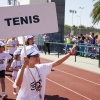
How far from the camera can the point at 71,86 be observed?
321 inches

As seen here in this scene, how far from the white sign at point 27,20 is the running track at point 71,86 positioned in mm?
3769

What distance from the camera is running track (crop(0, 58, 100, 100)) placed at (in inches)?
275

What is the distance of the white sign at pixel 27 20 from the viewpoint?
321cm

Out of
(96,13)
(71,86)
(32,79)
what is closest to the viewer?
(32,79)

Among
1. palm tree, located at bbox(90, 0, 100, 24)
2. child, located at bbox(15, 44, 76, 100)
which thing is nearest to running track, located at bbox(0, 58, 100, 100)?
child, located at bbox(15, 44, 76, 100)

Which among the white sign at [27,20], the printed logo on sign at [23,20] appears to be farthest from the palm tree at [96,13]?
the printed logo on sign at [23,20]

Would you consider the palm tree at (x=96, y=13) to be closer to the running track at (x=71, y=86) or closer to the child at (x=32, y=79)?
the running track at (x=71, y=86)

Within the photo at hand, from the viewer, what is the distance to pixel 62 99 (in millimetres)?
6734

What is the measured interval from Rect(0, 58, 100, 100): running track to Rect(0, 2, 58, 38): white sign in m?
3.77

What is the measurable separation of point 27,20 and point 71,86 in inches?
204

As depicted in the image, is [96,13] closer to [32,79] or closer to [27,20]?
[27,20]

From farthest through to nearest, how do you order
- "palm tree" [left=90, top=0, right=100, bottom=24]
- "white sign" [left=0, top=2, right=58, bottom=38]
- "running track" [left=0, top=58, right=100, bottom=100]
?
"palm tree" [left=90, top=0, right=100, bottom=24] → "running track" [left=0, top=58, right=100, bottom=100] → "white sign" [left=0, top=2, right=58, bottom=38]

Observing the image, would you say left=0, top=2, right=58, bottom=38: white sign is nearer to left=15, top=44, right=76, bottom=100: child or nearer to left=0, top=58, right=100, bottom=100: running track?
left=15, top=44, right=76, bottom=100: child

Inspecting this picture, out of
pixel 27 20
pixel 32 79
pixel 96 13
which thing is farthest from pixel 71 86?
pixel 96 13
